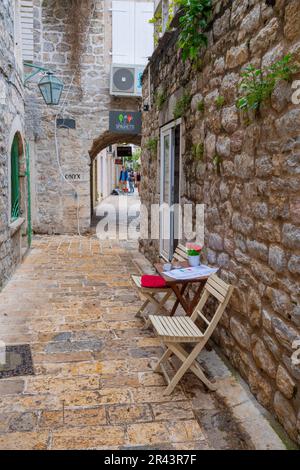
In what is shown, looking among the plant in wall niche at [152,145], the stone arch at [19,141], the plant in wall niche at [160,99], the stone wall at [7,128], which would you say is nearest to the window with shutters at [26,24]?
the stone arch at [19,141]

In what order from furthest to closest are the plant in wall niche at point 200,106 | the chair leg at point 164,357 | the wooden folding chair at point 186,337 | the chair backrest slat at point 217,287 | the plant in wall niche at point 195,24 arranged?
the plant in wall niche at point 200,106, the plant in wall niche at point 195,24, the chair leg at point 164,357, the chair backrest slat at point 217,287, the wooden folding chair at point 186,337

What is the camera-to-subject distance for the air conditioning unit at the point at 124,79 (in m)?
10.3

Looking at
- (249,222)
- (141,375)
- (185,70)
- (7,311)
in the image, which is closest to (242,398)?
(141,375)

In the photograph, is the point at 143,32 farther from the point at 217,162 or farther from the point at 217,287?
the point at 217,287

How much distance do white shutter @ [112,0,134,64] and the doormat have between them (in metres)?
8.32

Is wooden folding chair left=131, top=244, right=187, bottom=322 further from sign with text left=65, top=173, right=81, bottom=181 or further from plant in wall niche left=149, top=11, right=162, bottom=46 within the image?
sign with text left=65, top=173, right=81, bottom=181

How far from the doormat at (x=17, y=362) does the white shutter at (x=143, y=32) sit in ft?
26.4

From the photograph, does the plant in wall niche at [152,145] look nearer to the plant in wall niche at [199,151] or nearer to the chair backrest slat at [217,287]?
the plant in wall niche at [199,151]

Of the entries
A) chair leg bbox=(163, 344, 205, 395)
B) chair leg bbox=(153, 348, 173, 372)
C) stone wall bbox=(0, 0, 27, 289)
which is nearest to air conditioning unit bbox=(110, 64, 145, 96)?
stone wall bbox=(0, 0, 27, 289)

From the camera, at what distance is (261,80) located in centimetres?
260

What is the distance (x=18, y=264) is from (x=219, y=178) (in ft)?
14.5

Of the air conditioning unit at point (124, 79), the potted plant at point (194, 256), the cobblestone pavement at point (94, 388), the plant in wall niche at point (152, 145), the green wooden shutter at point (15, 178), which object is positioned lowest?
the cobblestone pavement at point (94, 388)

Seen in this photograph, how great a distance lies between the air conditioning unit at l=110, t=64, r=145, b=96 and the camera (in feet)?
33.8
